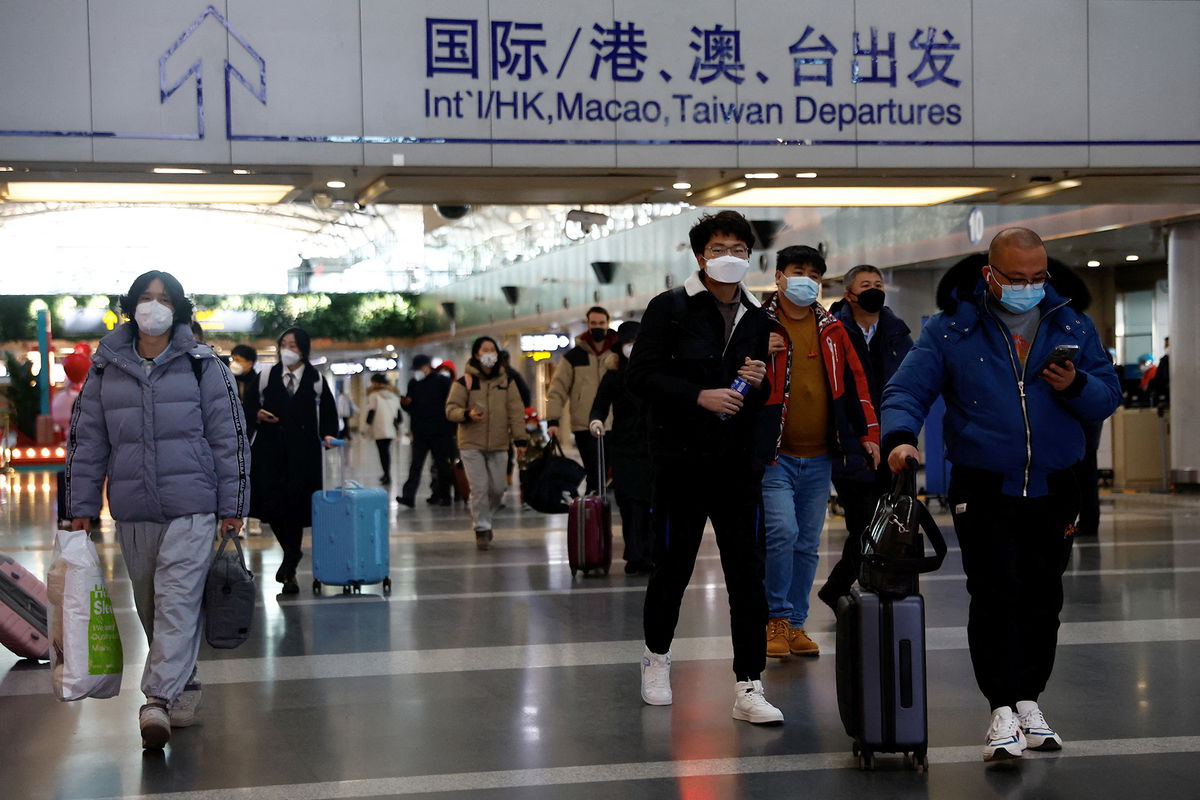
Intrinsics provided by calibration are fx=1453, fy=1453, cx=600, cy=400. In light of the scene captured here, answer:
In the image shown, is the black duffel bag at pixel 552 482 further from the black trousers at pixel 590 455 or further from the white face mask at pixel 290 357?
the white face mask at pixel 290 357

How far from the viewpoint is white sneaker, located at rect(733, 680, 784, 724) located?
5586 millimetres

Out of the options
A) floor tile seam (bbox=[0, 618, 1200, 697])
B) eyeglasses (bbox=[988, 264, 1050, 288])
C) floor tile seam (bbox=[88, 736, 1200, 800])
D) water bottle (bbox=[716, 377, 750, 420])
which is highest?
eyeglasses (bbox=[988, 264, 1050, 288])

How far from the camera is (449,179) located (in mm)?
11125

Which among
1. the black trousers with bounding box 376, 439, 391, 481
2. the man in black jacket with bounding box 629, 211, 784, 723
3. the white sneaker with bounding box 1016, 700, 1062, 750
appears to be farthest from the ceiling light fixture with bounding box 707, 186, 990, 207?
the black trousers with bounding box 376, 439, 391, 481

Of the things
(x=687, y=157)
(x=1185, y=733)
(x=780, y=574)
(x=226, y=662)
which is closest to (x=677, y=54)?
(x=687, y=157)

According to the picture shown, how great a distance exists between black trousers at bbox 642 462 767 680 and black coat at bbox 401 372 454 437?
443 inches

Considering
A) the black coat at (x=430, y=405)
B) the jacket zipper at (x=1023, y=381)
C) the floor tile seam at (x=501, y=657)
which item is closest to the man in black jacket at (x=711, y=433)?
the jacket zipper at (x=1023, y=381)

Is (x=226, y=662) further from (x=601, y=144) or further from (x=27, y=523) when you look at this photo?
(x=27, y=523)

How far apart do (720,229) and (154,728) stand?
2891 mm

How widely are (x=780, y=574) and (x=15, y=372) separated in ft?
48.7

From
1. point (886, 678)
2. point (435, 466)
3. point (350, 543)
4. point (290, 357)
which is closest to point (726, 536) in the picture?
point (886, 678)

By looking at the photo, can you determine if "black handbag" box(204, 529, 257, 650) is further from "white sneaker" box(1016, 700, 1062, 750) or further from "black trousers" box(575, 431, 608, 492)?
"black trousers" box(575, 431, 608, 492)

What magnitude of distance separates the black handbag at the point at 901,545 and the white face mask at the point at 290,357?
602cm

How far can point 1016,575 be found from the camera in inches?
199
